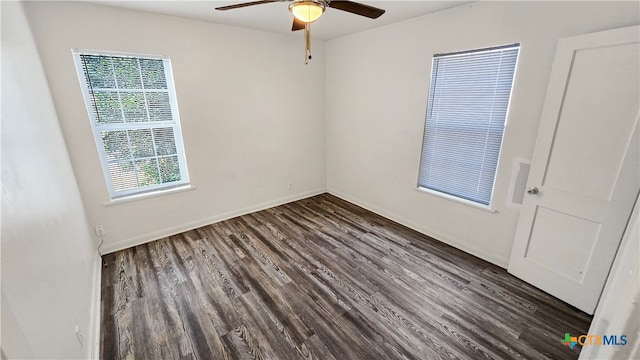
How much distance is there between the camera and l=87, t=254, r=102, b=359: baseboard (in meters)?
1.70

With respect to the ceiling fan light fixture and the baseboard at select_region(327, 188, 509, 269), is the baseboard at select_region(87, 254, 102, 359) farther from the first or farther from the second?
the baseboard at select_region(327, 188, 509, 269)

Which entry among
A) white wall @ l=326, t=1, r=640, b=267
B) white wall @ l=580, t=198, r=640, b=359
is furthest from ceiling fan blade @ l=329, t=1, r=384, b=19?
white wall @ l=580, t=198, r=640, b=359

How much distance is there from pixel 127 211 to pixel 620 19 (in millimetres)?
4540

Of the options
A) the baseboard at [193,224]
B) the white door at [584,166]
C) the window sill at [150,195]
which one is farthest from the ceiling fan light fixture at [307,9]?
the baseboard at [193,224]

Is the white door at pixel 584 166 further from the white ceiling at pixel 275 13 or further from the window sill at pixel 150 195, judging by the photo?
the window sill at pixel 150 195

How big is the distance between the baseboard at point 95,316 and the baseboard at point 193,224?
329 mm

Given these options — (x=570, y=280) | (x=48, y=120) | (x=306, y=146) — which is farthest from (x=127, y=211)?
(x=570, y=280)

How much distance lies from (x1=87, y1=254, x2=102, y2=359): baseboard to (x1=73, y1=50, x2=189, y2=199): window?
2.75 ft

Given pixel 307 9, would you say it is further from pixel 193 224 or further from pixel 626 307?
pixel 193 224

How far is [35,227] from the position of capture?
123cm

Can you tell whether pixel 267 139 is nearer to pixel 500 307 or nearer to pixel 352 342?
pixel 352 342

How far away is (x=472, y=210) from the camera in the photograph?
9.00ft

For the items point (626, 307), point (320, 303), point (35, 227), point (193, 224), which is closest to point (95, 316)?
point (35, 227)

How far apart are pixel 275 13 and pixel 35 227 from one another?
256 centimetres
